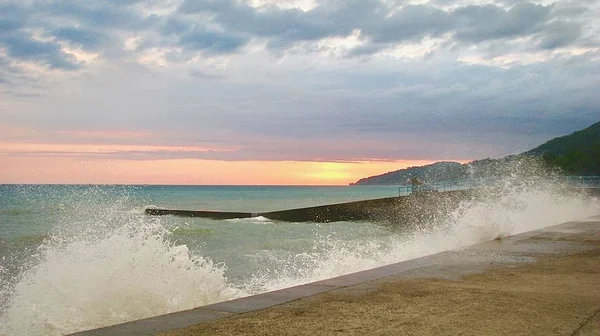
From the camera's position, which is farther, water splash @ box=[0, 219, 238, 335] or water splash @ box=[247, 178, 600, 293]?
water splash @ box=[247, 178, 600, 293]

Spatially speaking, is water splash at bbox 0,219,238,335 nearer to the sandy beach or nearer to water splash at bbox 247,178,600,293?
water splash at bbox 247,178,600,293

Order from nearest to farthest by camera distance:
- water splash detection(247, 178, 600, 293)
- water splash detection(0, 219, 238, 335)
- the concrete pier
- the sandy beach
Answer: the sandy beach < water splash detection(0, 219, 238, 335) < water splash detection(247, 178, 600, 293) < the concrete pier

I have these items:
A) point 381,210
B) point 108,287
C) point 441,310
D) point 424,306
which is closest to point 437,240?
point 108,287

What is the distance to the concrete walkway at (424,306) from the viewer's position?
3.89m

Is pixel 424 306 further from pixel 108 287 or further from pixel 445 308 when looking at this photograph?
pixel 108 287

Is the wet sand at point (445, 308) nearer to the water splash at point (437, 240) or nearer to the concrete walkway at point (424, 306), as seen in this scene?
the concrete walkway at point (424, 306)

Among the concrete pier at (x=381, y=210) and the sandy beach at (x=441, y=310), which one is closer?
the sandy beach at (x=441, y=310)

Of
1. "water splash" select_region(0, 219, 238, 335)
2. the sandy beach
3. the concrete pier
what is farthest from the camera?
the concrete pier

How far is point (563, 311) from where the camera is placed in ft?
14.5

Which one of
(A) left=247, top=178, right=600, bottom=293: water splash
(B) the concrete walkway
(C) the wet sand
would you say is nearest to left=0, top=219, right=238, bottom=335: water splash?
(A) left=247, top=178, right=600, bottom=293: water splash

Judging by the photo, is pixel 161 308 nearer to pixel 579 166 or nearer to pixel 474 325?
pixel 474 325

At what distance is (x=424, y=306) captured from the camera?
4.54m

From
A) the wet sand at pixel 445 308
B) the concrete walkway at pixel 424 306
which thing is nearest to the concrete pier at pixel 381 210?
the concrete walkway at pixel 424 306

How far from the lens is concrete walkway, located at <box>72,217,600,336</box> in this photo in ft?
12.8
